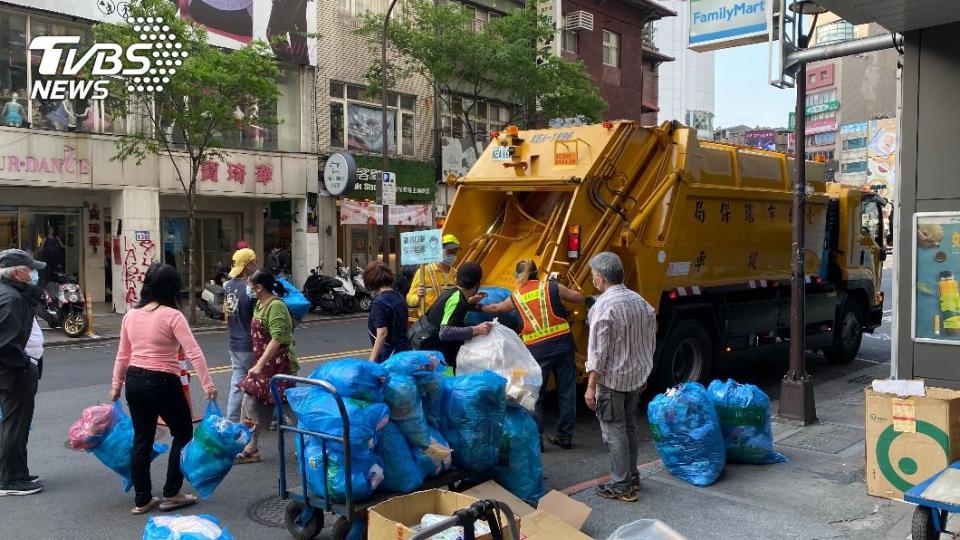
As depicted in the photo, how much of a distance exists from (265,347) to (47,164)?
1286 centimetres

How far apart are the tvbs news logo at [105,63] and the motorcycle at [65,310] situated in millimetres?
4077

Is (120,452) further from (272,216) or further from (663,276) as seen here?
(272,216)

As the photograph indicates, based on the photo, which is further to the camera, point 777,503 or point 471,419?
point 777,503

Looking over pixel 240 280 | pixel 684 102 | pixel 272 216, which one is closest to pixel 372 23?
pixel 272 216

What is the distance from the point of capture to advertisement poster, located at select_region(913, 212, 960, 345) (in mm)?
5816

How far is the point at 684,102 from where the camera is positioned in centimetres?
10119

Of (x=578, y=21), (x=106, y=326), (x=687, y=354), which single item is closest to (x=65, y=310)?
(x=106, y=326)

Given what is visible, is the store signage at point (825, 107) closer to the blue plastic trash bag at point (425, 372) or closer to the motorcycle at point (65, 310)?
the motorcycle at point (65, 310)

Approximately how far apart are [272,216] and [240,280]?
52.1ft

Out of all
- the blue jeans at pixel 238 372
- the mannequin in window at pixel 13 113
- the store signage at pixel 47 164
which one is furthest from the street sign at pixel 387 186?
the blue jeans at pixel 238 372

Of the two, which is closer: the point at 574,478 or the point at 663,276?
the point at 574,478

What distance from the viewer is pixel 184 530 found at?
328 cm

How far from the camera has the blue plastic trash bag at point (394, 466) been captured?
4.39m

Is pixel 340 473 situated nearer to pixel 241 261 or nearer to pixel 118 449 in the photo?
pixel 118 449
